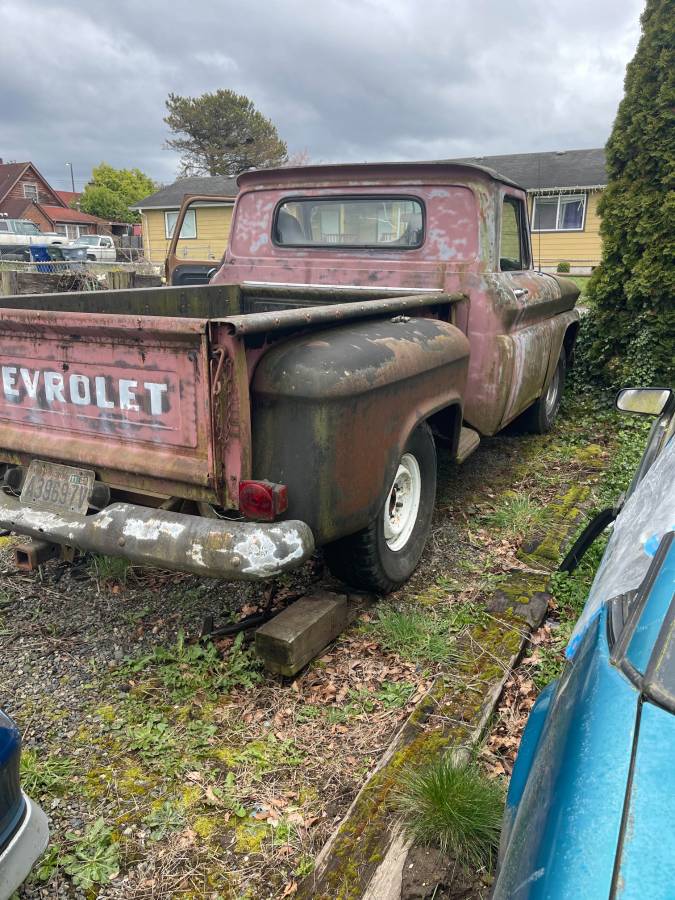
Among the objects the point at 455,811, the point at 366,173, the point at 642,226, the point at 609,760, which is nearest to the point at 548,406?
the point at 642,226

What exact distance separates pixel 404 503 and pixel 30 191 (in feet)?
187

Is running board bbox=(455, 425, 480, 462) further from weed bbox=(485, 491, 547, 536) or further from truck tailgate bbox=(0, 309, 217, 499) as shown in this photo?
truck tailgate bbox=(0, 309, 217, 499)

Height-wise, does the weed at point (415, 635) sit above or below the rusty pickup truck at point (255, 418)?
below

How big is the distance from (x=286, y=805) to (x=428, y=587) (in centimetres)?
149

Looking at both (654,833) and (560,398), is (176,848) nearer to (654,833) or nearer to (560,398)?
(654,833)

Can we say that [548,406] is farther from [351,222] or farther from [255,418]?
[255,418]

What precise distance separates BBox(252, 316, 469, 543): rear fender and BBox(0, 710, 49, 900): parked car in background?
3.73 ft

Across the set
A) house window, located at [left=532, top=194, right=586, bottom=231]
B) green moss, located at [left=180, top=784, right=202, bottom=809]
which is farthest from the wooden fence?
house window, located at [left=532, top=194, right=586, bottom=231]

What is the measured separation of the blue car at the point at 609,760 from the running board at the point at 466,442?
2283mm

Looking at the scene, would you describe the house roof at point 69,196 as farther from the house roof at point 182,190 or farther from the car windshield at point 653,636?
the car windshield at point 653,636

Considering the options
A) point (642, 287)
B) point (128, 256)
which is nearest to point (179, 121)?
point (128, 256)

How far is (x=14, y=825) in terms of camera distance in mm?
1596

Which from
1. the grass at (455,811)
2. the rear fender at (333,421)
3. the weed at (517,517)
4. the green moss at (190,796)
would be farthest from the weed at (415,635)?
the weed at (517,517)

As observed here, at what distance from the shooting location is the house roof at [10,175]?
160 feet
